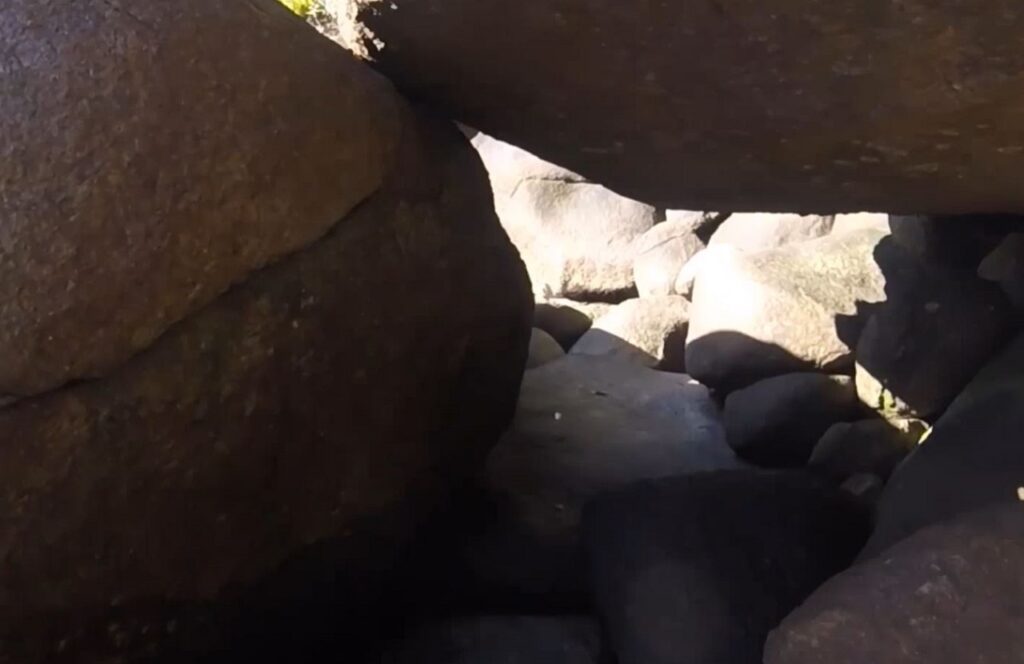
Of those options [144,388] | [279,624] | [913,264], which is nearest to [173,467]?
[144,388]

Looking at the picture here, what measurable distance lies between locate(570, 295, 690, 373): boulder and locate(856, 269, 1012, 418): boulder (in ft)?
2.32

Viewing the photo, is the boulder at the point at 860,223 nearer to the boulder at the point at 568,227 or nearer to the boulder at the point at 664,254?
the boulder at the point at 664,254

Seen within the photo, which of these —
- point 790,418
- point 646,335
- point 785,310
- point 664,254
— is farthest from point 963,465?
point 664,254

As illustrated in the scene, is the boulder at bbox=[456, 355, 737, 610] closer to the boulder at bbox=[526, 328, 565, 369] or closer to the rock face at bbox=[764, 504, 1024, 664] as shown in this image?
the boulder at bbox=[526, 328, 565, 369]

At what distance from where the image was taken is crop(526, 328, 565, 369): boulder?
267 cm

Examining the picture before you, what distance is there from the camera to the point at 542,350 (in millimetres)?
2723

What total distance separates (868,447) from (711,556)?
0.58 m

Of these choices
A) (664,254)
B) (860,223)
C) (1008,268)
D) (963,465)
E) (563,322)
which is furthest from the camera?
(664,254)

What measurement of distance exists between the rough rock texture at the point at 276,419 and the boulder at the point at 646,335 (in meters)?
1.12

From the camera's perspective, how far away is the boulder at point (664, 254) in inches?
126

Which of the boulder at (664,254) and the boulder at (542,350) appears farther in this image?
the boulder at (664,254)

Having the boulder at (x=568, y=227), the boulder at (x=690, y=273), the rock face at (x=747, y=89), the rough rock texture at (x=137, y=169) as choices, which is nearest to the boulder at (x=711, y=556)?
the rock face at (x=747, y=89)

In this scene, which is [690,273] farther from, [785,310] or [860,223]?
[785,310]

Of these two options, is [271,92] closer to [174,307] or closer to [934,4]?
[174,307]
